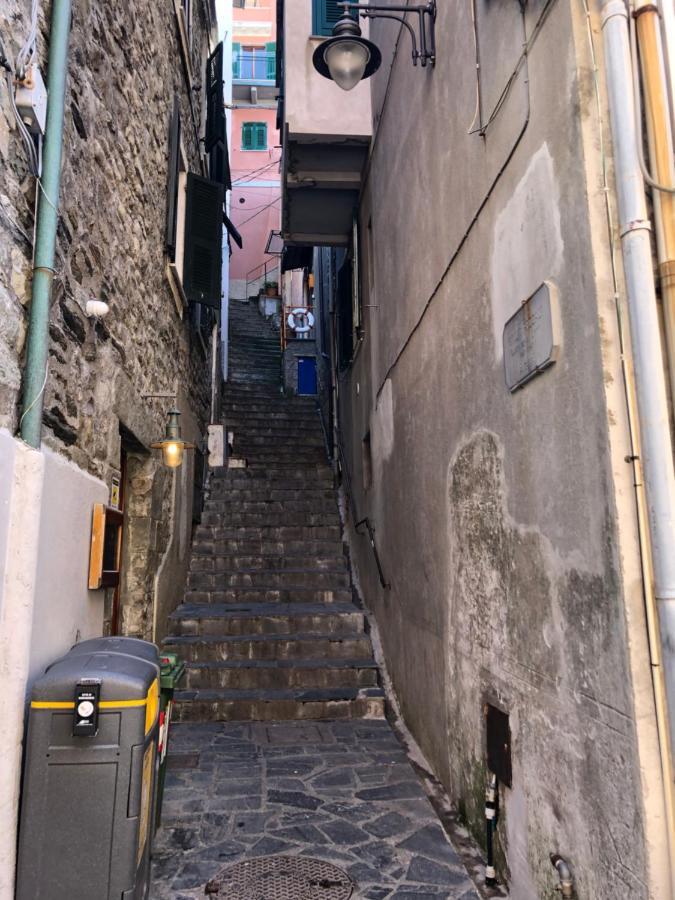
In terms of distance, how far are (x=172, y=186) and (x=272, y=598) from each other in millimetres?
4772

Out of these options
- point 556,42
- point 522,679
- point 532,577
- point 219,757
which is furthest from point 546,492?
point 219,757

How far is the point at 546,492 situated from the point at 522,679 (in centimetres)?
90

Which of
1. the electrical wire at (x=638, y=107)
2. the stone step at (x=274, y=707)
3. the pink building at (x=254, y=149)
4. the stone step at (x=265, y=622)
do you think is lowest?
the stone step at (x=274, y=707)

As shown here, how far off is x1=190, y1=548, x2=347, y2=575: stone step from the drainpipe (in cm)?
677

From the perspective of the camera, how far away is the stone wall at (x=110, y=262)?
2.72 m

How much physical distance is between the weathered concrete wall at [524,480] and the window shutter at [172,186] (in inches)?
92.0

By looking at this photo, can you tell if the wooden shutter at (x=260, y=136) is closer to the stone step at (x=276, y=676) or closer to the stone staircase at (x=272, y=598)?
the stone staircase at (x=272, y=598)

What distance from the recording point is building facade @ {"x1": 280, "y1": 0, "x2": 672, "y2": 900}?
2156 millimetres

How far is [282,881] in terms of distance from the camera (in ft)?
11.1

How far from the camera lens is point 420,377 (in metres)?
5.06

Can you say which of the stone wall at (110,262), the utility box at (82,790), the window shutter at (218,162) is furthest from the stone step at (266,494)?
the utility box at (82,790)

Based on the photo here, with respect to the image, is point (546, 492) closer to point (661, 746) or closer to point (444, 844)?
point (661, 746)

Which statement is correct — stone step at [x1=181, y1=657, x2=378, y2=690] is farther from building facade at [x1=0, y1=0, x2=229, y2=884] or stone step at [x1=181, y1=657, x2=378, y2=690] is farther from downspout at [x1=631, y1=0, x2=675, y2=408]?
downspout at [x1=631, y1=0, x2=675, y2=408]

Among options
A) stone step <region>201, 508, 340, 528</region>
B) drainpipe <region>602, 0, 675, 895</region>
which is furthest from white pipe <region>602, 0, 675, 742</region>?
stone step <region>201, 508, 340, 528</region>
